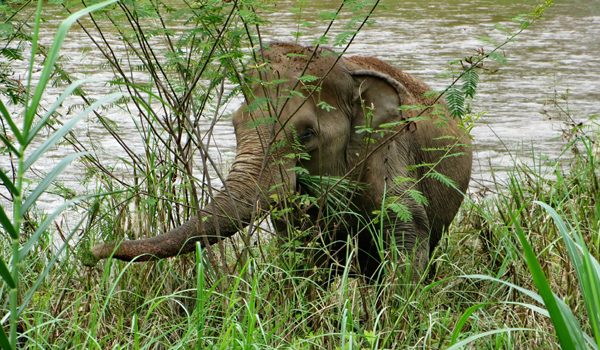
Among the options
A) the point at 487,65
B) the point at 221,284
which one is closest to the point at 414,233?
the point at 221,284

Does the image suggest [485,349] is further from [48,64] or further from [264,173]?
[48,64]

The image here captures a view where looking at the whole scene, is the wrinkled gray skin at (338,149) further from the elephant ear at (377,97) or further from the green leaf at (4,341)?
the green leaf at (4,341)

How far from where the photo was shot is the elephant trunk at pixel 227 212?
413 cm

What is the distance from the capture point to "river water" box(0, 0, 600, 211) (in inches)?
347

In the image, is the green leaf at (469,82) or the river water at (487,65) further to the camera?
the river water at (487,65)

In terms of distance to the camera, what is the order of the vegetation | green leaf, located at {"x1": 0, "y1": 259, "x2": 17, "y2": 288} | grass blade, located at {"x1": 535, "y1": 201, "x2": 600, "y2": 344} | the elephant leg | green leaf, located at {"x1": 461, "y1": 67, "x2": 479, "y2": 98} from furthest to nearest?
the elephant leg
green leaf, located at {"x1": 461, "y1": 67, "x2": 479, "y2": 98}
the vegetation
grass blade, located at {"x1": 535, "y1": 201, "x2": 600, "y2": 344}
green leaf, located at {"x1": 0, "y1": 259, "x2": 17, "y2": 288}

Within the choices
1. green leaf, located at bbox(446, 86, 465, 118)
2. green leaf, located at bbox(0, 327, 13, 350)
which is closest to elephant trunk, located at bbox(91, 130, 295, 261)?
green leaf, located at bbox(446, 86, 465, 118)

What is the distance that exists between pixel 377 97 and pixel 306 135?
393 millimetres

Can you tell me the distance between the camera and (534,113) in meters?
10.5

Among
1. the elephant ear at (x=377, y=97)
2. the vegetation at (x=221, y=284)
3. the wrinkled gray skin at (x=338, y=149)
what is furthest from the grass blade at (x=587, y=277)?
the elephant ear at (x=377, y=97)

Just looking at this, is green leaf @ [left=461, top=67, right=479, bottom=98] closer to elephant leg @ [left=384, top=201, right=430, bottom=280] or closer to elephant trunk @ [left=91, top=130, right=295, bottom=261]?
elephant trunk @ [left=91, top=130, right=295, bottom=261]

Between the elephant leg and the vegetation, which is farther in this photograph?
the elephant leg

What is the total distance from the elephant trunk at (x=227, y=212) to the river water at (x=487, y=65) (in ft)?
5.04

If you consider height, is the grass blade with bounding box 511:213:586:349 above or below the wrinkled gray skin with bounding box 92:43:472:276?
above
